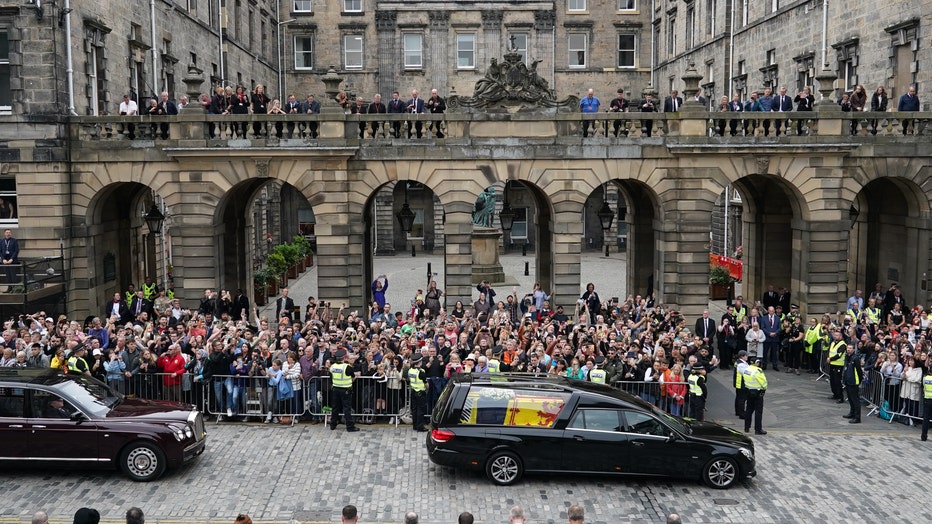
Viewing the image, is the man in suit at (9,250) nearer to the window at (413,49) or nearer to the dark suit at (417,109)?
the dark suit at (417,109)

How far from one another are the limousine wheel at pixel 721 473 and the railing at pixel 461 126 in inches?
515

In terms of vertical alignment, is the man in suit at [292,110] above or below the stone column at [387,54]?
below

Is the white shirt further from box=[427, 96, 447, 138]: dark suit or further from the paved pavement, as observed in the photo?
the paved pavement

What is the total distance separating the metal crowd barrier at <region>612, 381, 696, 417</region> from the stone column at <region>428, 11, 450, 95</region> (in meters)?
37.4

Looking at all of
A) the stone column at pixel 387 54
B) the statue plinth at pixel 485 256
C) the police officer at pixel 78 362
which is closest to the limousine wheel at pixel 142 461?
the police officer at pixel 78 362

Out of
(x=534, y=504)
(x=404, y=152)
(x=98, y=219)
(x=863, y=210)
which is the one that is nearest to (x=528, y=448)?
(x=534, y=504)

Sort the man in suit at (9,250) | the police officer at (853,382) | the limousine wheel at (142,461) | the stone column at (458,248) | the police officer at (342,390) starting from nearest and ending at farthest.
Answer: the limousine wheel at (142,461)
the police officer at (342,390)
the police officer at (853,382)
the man in suit at (9,250)
the stone column at (458,248)

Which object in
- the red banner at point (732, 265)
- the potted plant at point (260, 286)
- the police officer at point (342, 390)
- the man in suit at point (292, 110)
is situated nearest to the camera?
the police officer at point (342, 390)

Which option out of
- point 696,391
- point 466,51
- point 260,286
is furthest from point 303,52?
point 696,391

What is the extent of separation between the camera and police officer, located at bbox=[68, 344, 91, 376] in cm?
1708

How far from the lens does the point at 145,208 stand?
109ft

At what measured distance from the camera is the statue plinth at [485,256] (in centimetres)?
3959

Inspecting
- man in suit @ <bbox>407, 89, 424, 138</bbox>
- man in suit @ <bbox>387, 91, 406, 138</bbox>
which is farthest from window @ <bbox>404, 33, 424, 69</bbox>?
man in suit @ <bbox>387, 91, 406, 138</bbox>

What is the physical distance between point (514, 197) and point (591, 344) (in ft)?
34.1
